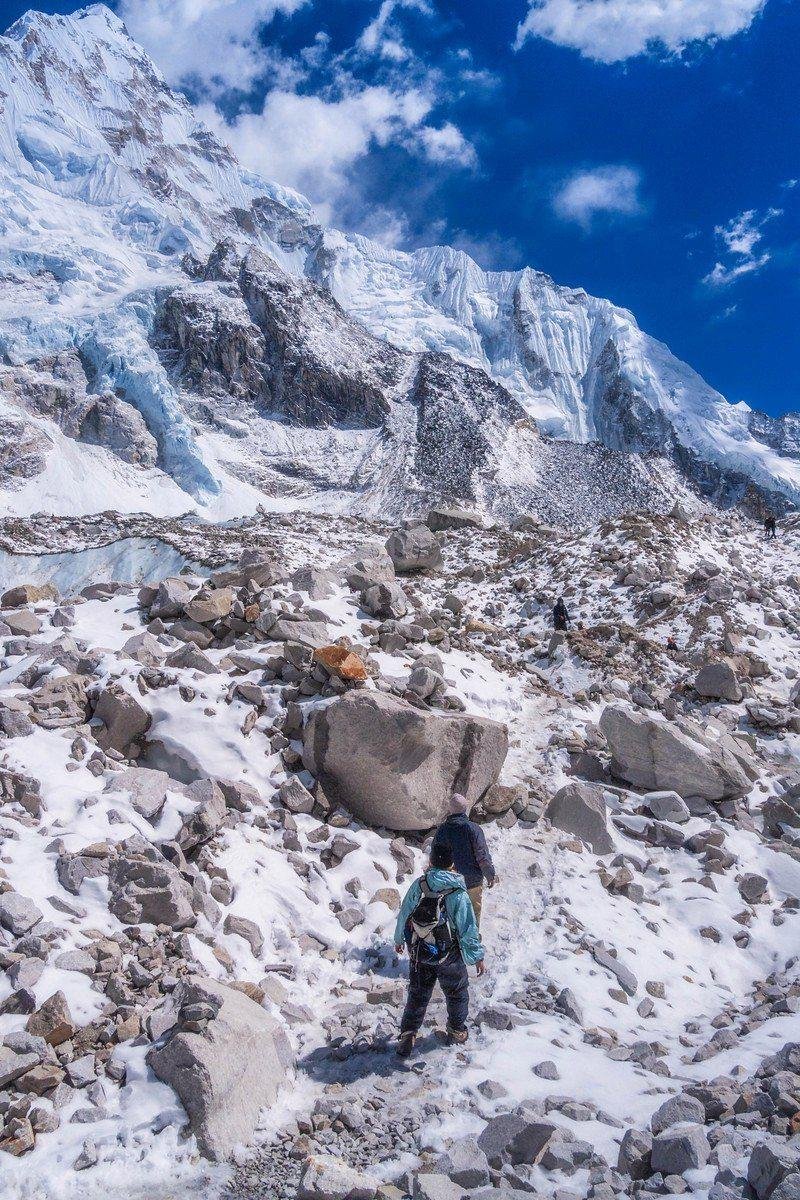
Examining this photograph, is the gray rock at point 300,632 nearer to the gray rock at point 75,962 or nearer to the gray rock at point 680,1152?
the gray rock at point 75,962

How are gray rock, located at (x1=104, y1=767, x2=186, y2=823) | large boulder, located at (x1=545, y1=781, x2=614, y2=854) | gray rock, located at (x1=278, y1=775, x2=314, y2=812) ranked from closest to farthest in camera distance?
gray rock, located at (x1=104, y1=767, x2=186, y2=823)
gray rock, located at (x1=278, y1=775, x2=314, y2=812)
large boulder, located at (x1=545, y1=781, x2=614, y2=854)

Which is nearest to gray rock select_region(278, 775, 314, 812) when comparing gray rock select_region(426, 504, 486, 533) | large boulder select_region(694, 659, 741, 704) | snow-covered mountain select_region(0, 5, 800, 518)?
large boulder select_region(694, 659, 741, 704)

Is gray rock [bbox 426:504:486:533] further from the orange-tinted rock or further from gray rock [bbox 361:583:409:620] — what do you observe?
the orange-tinted rock

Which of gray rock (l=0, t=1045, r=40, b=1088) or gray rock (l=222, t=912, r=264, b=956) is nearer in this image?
gray rock (l=0, t=1045, r=40, b=1088)

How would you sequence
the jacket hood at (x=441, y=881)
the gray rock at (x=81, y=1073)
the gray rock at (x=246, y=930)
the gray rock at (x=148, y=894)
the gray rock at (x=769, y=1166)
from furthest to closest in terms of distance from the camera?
1. the gray rock at (x=246, y=930)
2. the gray rock at (x=148, y=894)
3. the jacket hood at (x=441, y=881)
4. the gray rock at (x=81, y=1073)
5. the gray rock at (x=769, y=1166)

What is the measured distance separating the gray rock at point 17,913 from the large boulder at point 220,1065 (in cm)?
134

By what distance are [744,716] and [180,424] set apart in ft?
291

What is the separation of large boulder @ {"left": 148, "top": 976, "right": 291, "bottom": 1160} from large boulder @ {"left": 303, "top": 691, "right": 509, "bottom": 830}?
11.8 ft

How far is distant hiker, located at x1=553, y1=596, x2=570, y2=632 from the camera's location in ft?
54.4

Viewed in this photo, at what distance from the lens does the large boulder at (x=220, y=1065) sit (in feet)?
13.3

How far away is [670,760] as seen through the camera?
32.2 feet

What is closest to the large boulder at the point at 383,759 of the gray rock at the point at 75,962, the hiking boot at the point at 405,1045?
the hiking boot at the point at 405,1045

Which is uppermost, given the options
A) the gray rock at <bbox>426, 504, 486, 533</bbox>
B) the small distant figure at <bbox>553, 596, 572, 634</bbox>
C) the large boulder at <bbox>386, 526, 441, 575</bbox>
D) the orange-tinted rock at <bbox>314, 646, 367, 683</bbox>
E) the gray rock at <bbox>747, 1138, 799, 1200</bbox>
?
the gray rock at <bbox>426, 504, 486, 533</bbox>

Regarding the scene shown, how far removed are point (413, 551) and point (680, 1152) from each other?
1902 cm
